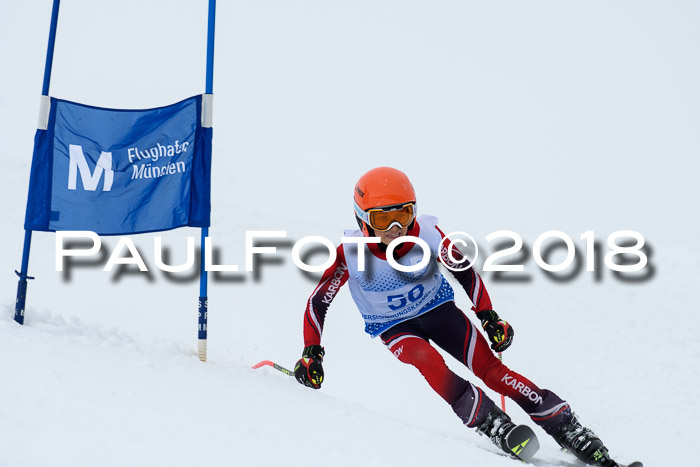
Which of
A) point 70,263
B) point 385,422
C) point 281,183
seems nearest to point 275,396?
point 385,422

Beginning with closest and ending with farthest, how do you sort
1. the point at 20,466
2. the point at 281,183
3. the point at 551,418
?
the point at 20,466, the point at 551,418, the point at 281,183

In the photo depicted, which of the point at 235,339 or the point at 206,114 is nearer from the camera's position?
the point at 206,114

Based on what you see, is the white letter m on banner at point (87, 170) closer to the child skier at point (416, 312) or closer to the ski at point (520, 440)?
the child skier at point (416, 312)

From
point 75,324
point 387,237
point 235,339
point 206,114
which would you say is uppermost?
point 206,114

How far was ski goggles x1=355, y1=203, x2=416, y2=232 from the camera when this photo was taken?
15.0ft

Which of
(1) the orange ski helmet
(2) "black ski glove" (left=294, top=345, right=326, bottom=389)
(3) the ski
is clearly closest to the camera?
(3) the ski

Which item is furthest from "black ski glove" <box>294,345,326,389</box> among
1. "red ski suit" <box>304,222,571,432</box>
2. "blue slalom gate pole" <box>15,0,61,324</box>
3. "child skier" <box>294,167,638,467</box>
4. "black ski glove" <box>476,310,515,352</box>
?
"blue slalom gate pole" <box>15,0,61,324</box>

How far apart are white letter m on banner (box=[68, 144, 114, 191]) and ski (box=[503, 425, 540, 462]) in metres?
3.28

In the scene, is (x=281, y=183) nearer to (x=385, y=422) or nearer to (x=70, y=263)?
(x=70, y=263)

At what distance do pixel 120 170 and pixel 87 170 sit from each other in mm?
232

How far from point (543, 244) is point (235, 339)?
17.5ft

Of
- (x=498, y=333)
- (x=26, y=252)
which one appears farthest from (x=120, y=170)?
(x=498, y=333)

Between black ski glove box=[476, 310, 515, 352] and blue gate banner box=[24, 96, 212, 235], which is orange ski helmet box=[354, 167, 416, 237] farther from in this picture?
blue gate banner box=[24, 96, 212, 235]

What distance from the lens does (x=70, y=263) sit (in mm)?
9172
